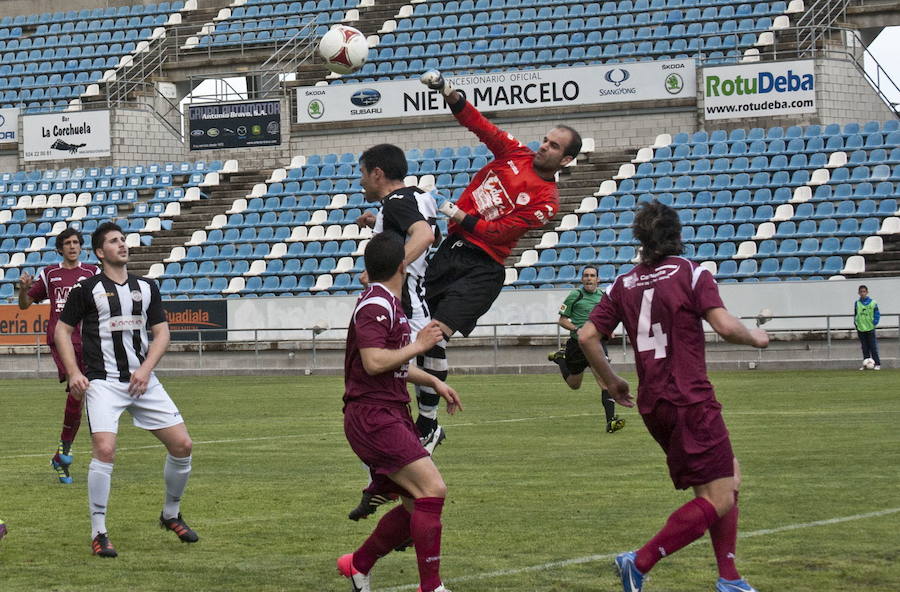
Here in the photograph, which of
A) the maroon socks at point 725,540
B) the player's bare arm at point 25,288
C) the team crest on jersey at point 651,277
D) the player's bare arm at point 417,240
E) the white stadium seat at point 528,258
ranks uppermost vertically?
the white stadium seat at point 528,258

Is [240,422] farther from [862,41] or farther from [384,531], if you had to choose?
[862,41]

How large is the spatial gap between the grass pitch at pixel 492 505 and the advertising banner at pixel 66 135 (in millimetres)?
24082

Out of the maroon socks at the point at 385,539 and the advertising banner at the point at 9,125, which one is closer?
the maroon socks at the point at 385,539

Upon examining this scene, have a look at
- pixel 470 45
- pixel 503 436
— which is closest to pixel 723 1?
pixel 470 45

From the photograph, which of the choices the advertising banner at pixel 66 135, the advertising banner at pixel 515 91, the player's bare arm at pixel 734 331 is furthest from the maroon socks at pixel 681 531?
the advertising banner at pixel 66 135

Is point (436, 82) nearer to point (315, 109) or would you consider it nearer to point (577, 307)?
point (577, 307)

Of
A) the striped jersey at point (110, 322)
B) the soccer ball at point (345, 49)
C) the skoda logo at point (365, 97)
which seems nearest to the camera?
the striped jersey at point (110, 322)

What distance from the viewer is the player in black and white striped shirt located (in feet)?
28.6

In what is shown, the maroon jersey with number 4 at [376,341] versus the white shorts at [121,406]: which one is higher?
the maroon jersey with number 4 at [376,341]

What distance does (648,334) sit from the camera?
6.66 metres

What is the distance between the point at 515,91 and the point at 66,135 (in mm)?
14072

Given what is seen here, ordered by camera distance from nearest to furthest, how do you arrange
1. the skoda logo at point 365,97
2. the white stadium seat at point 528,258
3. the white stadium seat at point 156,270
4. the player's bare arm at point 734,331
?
the player's bare arm at point 734,331 < the white stadium seat at point 528,258 < the white stadium seat at point 156,270 < the skoda logo at point 365,97

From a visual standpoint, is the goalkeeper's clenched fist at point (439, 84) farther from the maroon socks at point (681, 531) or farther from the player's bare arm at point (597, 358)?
the maroon socks at point (681, 531)

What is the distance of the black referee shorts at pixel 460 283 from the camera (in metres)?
9.17
